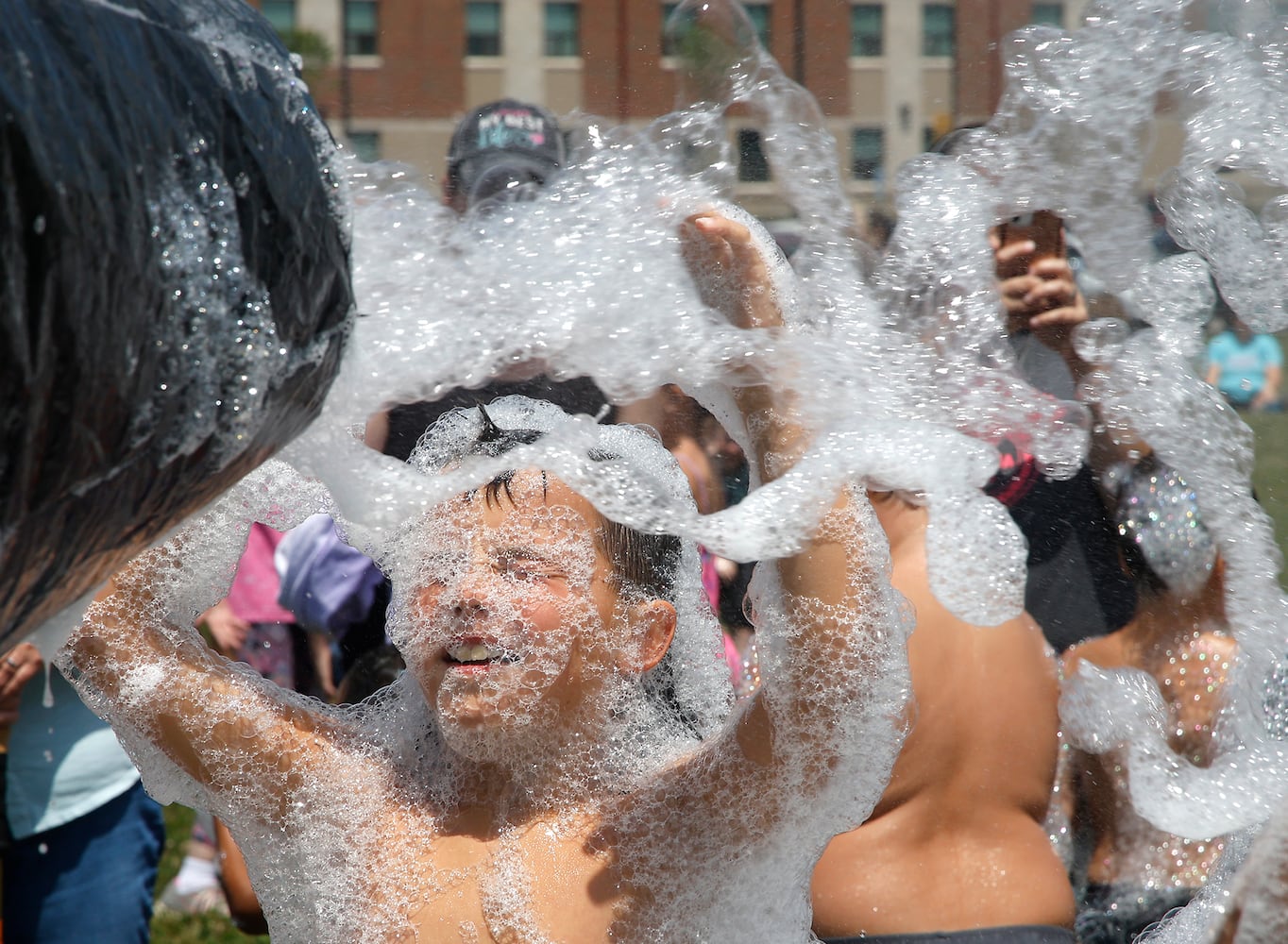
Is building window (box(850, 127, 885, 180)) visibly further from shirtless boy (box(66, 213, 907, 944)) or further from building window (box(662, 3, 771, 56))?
shirtless boy (box(66, 213, 907, 944))

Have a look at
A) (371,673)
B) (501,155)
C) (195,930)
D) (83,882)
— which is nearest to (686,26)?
(501,155)

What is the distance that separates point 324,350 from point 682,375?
0.56 metres

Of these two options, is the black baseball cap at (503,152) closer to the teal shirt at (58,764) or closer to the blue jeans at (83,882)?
the teal shirt at (58,764)

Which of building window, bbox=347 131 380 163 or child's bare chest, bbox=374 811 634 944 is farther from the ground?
building window, bbox=347 131 380 163

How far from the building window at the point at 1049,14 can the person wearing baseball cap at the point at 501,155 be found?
627 mm

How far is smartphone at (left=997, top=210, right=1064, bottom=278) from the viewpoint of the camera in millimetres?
1694

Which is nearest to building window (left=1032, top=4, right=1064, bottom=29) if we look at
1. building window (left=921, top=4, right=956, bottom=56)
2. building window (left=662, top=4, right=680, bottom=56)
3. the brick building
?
the brick building

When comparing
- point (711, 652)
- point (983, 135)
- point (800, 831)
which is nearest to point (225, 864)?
point (711, 652)

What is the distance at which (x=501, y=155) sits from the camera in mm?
1889

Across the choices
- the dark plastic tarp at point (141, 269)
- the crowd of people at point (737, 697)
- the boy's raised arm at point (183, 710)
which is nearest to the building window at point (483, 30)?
the crowd of people at point (737, 697)

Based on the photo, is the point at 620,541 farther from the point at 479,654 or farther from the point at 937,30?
the point at 937,30

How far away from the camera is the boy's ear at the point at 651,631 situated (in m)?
1.68

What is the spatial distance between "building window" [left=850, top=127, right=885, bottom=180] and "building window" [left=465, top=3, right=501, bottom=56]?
0.99m

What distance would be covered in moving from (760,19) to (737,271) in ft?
1.64
